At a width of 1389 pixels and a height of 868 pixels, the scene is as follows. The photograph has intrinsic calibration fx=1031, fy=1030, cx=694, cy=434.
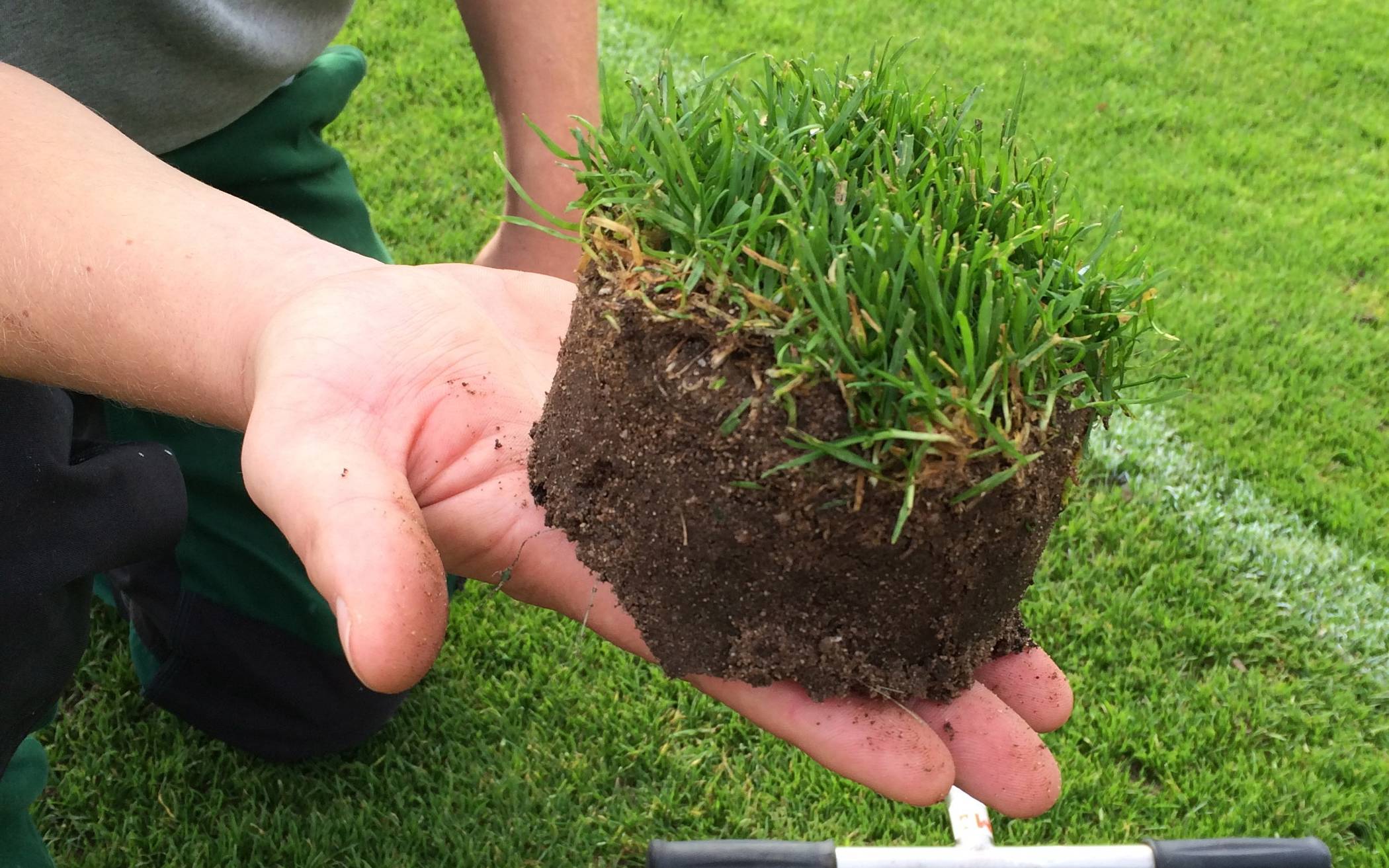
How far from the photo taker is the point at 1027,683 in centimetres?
202

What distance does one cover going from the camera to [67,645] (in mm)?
2104

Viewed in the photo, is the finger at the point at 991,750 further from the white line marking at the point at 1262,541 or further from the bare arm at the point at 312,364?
the white line marking at the point at 1262,541

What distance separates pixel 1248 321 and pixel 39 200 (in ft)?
14.6

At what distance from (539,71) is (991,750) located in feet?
7.67

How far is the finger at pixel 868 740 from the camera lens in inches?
66.5

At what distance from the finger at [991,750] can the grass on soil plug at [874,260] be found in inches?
21.4

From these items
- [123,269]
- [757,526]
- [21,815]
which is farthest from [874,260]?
[21,815]

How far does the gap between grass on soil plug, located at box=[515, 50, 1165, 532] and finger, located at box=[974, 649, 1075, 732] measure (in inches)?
25.1

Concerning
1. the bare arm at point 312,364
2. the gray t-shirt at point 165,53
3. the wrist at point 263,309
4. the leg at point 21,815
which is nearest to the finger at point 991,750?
the bare arm at point 312,364

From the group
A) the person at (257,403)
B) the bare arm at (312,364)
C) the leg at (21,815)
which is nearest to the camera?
the person at (257,403)

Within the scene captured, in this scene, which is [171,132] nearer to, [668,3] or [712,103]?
[712,103]

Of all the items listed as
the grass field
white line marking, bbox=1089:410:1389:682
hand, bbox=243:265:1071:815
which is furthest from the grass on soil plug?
white line marking, bbox=1089:410:1389:682

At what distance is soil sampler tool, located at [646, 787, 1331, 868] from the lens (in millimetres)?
2018

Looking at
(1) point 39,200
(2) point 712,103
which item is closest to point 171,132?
(1) point 39,200
